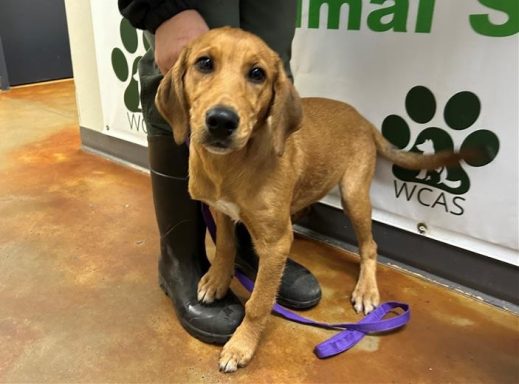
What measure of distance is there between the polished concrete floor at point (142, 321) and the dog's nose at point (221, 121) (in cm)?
82

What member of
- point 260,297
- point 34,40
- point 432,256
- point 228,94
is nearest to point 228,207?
point 260,297

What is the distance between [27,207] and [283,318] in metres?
1.61

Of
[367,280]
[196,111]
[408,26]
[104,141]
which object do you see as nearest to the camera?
[196,111]

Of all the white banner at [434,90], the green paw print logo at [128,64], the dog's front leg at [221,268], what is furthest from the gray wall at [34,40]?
the dog's front leg at [221,268]

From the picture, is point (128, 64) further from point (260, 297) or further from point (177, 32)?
point (260, 297)

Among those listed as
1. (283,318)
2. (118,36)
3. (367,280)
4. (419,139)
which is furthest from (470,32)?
(118,36)

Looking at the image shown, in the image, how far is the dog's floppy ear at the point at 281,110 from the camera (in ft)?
4.64

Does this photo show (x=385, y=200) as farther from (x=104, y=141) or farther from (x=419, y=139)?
(x=104, y=141)

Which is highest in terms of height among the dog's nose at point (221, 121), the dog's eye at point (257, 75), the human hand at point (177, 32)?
the human hand at point (177, 32)

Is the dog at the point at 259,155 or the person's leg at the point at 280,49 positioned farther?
the person's leg at the point at 280,49

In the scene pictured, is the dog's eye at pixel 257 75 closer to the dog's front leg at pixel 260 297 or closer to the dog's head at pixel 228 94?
the dog's head at pixel 228 94

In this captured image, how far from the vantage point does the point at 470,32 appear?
1747 mm

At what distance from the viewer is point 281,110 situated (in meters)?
1.42

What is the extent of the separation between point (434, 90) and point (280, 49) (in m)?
0.64
